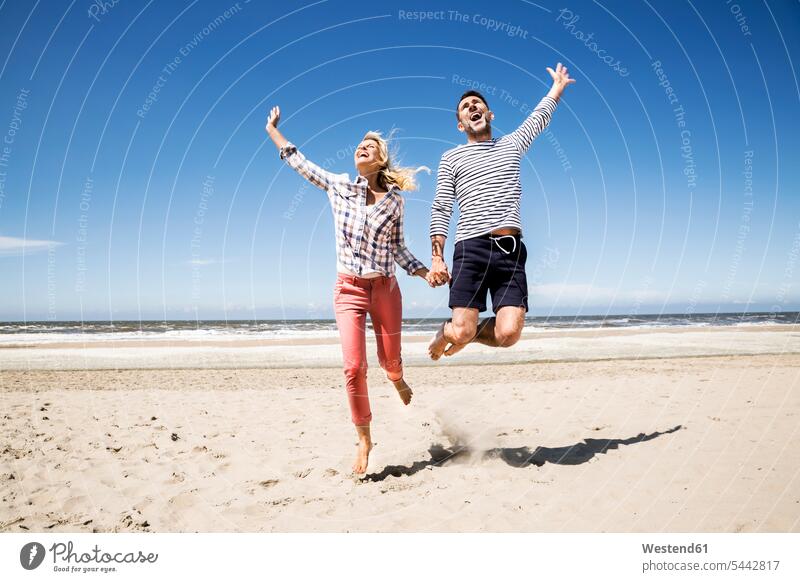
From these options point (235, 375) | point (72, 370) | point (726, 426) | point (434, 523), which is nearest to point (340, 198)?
point (434, 523)

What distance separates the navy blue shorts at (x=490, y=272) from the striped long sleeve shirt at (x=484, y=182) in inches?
5.5

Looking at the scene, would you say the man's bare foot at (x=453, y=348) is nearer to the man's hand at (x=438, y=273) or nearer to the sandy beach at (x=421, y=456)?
the man's hand at (x=438, y=273)

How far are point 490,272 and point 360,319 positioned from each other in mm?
1396

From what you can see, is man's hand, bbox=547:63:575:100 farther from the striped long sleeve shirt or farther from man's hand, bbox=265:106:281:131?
man's hand, bbox=265:106:281:131

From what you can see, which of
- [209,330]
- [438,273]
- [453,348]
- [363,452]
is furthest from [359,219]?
[209,330]

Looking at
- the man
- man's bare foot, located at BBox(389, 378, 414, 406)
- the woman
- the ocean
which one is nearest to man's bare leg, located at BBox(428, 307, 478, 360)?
the man

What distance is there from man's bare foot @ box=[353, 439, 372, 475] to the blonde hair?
2.70m

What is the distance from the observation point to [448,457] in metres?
5.68

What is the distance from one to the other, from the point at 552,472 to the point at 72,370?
14.6 metres

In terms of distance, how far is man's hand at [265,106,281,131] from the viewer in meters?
5.20

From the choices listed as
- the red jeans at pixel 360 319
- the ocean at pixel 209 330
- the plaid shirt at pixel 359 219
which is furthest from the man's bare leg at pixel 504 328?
the ocean at pixel 209 330

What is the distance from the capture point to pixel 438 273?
16.4ft

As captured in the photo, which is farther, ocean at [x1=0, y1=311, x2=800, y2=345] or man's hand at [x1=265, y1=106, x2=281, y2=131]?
ocean at [x1=0, y1=311, x2=800, y2=345]

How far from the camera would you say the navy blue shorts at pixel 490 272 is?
4980 millimetres
